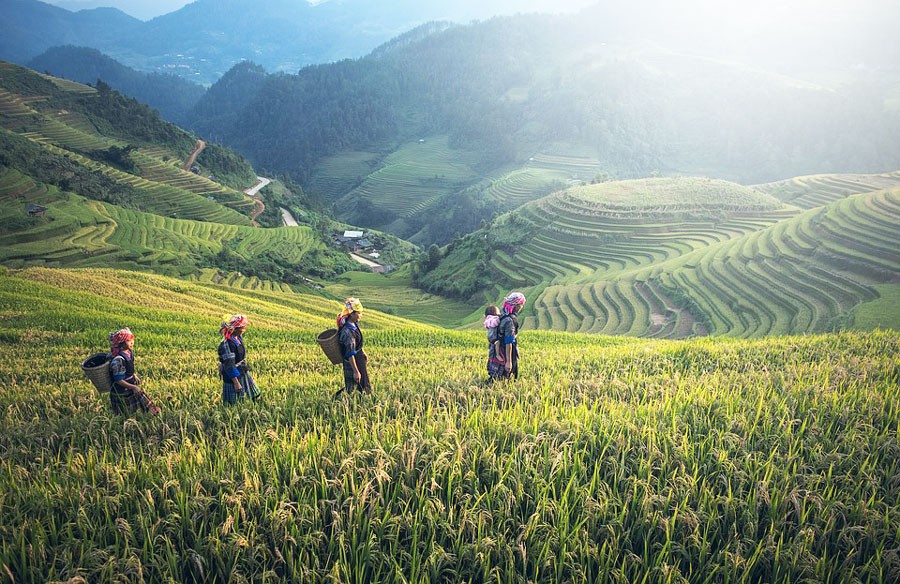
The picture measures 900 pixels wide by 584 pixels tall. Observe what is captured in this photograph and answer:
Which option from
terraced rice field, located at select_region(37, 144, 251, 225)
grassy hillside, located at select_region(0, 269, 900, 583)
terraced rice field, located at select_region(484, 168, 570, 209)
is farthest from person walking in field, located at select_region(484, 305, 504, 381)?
terraced rice field, located at select_region(484, 168, 570, 209)

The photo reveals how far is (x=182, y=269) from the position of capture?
132 feet

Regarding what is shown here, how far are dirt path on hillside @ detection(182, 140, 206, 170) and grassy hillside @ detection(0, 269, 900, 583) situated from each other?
11736 centimetres

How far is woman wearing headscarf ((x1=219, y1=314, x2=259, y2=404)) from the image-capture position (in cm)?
681

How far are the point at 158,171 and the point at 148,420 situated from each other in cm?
10025

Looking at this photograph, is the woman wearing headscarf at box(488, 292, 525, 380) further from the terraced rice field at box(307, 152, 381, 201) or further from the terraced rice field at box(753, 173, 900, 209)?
the terraced rice field at box(307, 152, 381, 201)

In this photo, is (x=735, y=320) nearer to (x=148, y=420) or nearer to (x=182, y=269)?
(x=148, y=420)

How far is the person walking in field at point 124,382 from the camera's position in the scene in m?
6.25

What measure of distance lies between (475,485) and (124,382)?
16.8 feet

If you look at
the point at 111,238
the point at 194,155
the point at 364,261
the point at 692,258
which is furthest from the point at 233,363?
the point at 194,155

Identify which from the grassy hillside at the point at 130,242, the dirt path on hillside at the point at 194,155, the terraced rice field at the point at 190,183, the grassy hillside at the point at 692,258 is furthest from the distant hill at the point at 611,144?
the grassy hillside at the point at 130,242

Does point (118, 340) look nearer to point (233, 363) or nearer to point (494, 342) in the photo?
point (233, 363)

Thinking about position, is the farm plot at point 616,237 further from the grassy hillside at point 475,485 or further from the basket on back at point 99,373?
the basket on back at point 99,373

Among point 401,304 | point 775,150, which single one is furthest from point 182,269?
point 775,150

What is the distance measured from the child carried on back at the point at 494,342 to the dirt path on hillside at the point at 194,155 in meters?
119
